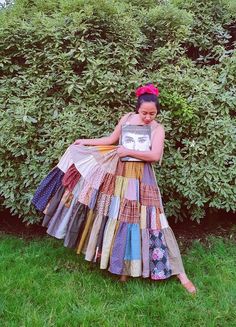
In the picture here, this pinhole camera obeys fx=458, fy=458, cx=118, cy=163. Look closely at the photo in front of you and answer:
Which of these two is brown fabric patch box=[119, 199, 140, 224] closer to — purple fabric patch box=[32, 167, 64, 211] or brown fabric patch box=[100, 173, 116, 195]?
brown fabric patch box=[100, 173, 116, 195]

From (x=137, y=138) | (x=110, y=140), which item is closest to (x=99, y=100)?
(x=110, y=140)

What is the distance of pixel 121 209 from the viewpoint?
12.2ft

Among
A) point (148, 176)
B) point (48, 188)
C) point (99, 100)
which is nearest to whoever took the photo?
point (148, 176)

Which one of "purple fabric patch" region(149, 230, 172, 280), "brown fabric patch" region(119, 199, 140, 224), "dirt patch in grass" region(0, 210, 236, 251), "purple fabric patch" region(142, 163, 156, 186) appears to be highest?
"purple fabric patch" region(142, 163, 156, 186)

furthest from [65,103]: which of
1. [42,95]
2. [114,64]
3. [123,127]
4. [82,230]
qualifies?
[82,230]

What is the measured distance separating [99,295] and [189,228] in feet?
6.26

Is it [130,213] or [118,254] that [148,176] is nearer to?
[130,213]

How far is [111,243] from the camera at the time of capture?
370 centimetres

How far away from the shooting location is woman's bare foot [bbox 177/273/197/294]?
365 centimetres

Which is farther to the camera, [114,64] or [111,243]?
[114,64]

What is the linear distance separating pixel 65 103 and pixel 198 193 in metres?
1.63

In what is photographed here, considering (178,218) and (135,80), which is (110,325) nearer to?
(178,218)

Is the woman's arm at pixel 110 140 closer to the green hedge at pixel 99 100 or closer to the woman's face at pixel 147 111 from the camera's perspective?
the woman's face at pixel 147 111

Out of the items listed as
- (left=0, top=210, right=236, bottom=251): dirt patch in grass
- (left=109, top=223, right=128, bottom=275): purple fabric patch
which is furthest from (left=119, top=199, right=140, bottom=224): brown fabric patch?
(left=0, top=210, right=236, bottom=251): dirt patch in grass
